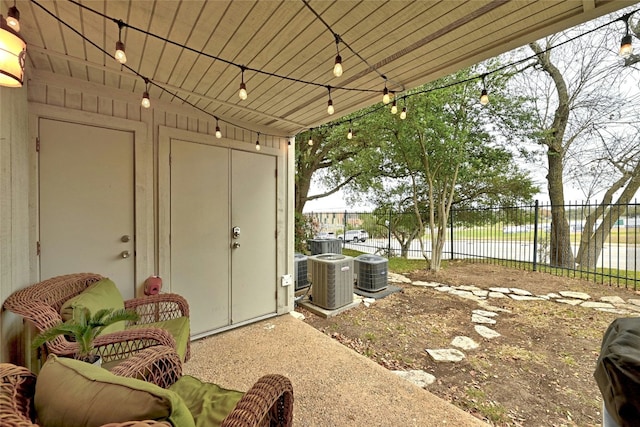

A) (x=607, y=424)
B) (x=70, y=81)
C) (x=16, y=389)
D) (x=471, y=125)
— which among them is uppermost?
(x=471, y=125)

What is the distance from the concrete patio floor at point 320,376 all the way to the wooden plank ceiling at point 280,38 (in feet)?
7.97

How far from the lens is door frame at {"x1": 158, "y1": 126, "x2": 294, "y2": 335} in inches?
101

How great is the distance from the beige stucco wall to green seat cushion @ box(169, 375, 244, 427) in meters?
1.02

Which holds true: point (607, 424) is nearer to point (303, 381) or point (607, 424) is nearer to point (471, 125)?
point (303, 381)

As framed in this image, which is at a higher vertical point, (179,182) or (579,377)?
(179,182)

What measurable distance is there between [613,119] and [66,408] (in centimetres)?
822

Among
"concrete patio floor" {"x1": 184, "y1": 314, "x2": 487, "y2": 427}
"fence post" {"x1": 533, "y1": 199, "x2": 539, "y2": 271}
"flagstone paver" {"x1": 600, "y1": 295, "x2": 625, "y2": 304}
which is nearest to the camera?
"concrete patio floor" {"x1": 184, "y1": 314, "x2": 487, "y2": 427}

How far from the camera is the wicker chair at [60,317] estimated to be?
138 centimetres

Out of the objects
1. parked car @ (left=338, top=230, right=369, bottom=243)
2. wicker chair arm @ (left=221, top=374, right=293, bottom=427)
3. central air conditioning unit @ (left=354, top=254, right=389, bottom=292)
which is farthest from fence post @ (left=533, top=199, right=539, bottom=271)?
wicker chair arm @ (left=221, top=374, right=293, bottom=427)

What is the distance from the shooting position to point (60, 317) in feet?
4.93

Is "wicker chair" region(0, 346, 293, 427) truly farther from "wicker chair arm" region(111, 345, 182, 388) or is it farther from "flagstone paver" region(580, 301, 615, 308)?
"flagstone paver" region(580, 301, 615, 308)

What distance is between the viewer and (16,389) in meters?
0.84

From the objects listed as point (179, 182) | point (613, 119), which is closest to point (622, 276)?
point (613, 119)

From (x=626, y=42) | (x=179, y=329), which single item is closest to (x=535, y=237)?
(x=626, y=42)
